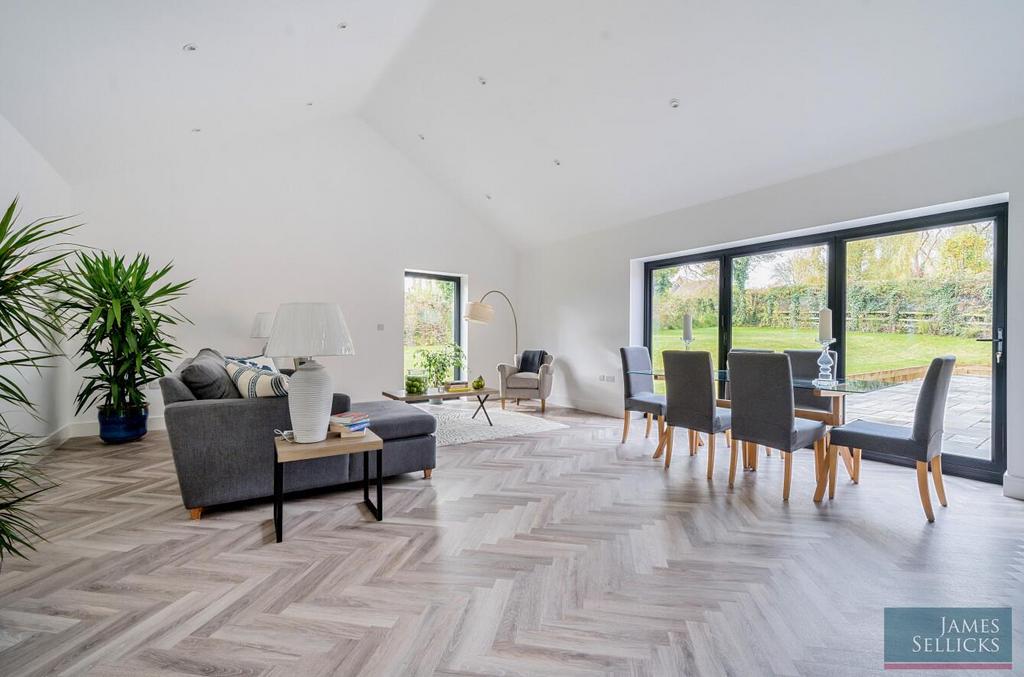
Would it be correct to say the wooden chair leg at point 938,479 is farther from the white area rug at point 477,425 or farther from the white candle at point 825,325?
the white area rug at point 477,425

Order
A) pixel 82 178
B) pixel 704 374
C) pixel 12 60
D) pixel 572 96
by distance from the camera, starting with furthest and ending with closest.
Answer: pixel 82 178 < pixel 572 96 < pixel 704 374 < pixel 12 60

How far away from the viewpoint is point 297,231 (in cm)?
597

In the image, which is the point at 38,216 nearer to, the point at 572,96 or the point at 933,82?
the point at 572,96

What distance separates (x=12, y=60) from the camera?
2.95m

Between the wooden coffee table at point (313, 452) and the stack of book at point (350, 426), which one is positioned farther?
the stack of book at point (350, 426)

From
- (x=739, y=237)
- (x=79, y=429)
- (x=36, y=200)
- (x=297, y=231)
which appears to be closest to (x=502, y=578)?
(x=739, y=237)

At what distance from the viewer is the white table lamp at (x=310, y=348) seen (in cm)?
248

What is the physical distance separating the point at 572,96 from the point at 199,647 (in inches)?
178

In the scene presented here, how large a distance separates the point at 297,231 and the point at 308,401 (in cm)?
410

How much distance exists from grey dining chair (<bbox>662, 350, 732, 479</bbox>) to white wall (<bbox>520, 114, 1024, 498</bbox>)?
70.0 inches

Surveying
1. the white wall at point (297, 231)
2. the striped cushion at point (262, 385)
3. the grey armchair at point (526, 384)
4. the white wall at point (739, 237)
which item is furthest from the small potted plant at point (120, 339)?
the white wall at point (739, 237)

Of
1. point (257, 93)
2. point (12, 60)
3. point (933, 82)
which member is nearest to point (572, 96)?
point (933, 82)

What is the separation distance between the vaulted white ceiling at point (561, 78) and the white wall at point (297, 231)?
38 cm

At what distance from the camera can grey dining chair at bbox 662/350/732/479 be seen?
351 centimetres
